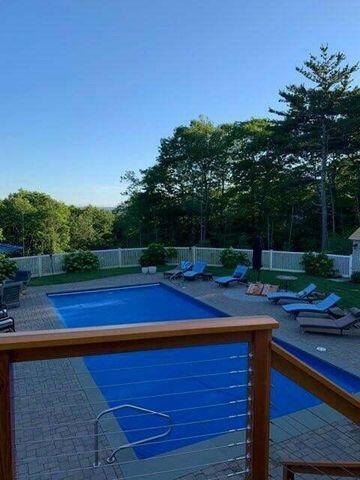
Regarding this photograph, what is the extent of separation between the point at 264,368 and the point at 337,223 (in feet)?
91.4

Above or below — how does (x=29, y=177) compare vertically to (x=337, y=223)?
above

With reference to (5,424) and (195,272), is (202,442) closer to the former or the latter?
(5,424)

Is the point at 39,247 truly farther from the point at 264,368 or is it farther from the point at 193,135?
the point at 264,368

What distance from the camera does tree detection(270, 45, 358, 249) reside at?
22.2 metres

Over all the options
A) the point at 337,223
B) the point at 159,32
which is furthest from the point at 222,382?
the point at 337,223

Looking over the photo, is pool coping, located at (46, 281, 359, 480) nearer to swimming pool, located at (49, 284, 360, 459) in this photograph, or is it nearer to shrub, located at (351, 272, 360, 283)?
swimming pool, located at (49, 284, 360, 459)

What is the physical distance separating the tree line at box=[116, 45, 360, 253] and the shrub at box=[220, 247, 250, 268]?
24.8ft

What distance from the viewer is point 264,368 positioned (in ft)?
5.66

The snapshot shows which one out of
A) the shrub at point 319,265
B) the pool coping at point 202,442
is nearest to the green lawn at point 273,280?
the shrub at point 319,265

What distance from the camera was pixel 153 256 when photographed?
1933cm

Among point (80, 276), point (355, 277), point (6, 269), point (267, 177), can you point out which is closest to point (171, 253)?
point (80, 276)

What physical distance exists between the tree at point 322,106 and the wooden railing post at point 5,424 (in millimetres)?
23214

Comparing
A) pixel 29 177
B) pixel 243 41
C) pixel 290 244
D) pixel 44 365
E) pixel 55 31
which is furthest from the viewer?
Answer: pixel 29 177

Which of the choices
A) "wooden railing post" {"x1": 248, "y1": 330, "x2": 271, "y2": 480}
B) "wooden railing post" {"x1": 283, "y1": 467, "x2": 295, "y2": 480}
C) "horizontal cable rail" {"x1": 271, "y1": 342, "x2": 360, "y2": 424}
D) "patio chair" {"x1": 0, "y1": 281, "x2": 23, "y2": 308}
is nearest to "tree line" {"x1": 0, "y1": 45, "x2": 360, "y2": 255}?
"patio chair" {"x1": 0, "y1": 281, "x2": 23, "y2": 308}
